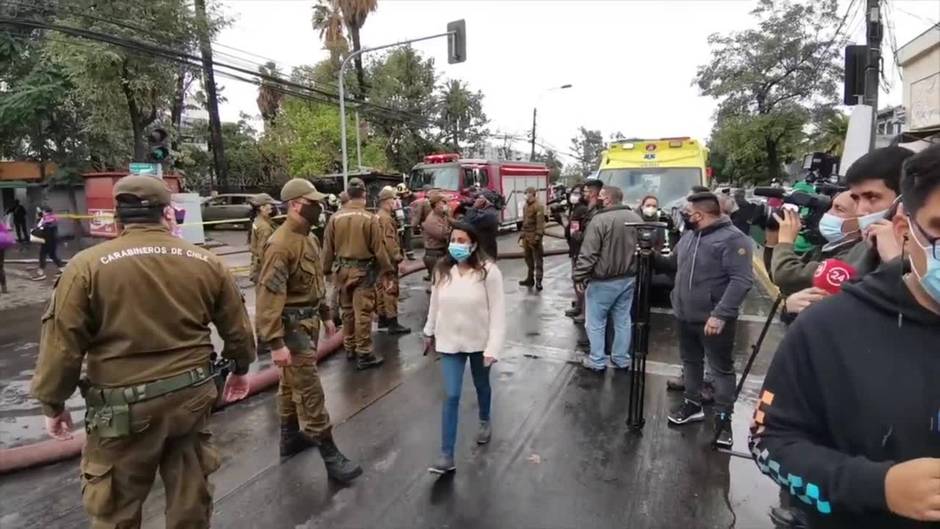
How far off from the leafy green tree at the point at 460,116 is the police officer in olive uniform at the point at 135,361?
96.2 ft

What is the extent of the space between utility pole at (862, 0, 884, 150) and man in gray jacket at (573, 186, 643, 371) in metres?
4.60

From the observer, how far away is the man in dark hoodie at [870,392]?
1167mm

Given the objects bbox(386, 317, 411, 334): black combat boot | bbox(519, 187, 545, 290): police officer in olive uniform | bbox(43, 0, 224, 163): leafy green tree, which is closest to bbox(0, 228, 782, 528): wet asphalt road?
bbox(386, 317, 411, 334): black combat boot

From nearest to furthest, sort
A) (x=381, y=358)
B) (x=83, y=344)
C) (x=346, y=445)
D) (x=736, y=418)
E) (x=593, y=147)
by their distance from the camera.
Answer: (x=83, y=344) → (x=346, y=445) → (x=736, y=418) → (x=381, y=358) → (x=593, y=147)

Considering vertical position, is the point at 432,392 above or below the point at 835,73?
below

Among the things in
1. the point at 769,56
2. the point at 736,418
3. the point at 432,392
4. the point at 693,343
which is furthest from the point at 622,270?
the point at 769,56

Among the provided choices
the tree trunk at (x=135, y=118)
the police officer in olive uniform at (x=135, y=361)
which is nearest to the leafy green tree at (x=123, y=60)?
the tree trunk at (x=135, y=118)

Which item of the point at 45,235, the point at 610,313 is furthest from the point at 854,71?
the point at 45,235

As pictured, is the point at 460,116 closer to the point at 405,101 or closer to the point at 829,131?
the point at 405,101

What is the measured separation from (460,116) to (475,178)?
50.9ft

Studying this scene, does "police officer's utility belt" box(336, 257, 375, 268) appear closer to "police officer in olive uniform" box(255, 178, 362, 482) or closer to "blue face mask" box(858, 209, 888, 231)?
"police officer in olive uniform" box(255, 178, 362, 482)

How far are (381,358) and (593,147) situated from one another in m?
84.0

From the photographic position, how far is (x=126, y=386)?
A: 2361 mm

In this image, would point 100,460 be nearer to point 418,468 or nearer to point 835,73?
point 418,468
